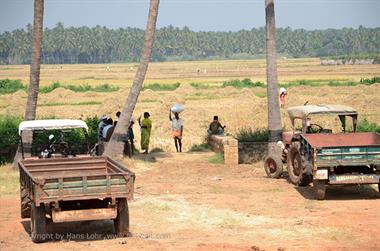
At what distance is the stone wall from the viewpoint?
23.1m

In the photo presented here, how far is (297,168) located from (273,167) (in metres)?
1.60

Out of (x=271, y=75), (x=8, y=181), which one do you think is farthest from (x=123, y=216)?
(x=271, y=75)

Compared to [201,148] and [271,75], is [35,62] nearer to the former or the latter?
[201,148]

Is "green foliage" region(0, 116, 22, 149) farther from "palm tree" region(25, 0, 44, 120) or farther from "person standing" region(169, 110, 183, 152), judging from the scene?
"person standing" region(169, 110, 183, 152)

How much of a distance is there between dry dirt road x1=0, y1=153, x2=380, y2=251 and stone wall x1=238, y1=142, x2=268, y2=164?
9.31 ft

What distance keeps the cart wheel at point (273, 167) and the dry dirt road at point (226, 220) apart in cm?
35

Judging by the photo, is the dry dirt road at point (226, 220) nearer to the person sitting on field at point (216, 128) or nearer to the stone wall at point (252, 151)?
the stone wall at point (252, 151)

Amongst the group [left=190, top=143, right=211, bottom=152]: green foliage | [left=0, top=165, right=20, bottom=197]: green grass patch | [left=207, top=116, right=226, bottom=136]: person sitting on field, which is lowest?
[left=0, top=165, right=20, bottom=197]: green grass patch

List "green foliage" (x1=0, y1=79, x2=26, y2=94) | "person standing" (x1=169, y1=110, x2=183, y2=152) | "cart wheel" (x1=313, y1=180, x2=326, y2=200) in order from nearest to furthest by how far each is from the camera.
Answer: "cart wheel" (x1=313, y1=180, x2=326, y2=200)
"person standing" (x1=169, y1=110, x2=183, y2=152)
"green foliage" (x1=0, y1=79, x2=26, y2=94)

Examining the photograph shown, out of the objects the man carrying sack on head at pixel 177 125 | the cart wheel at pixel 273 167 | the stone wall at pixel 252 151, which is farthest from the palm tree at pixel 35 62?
the cart wheel at pixel 273 167

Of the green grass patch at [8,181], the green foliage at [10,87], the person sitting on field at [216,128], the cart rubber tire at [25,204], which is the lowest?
the green grass patch at [8,181]

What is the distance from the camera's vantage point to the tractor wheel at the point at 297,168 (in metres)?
17.3

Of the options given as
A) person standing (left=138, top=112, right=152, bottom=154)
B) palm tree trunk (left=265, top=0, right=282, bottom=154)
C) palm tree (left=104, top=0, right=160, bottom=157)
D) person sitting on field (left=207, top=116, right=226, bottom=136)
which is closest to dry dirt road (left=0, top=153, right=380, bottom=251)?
palm tree trunk (left=265, top=0, right=282, bottom=154)

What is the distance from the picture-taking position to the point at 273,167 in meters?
19.7
